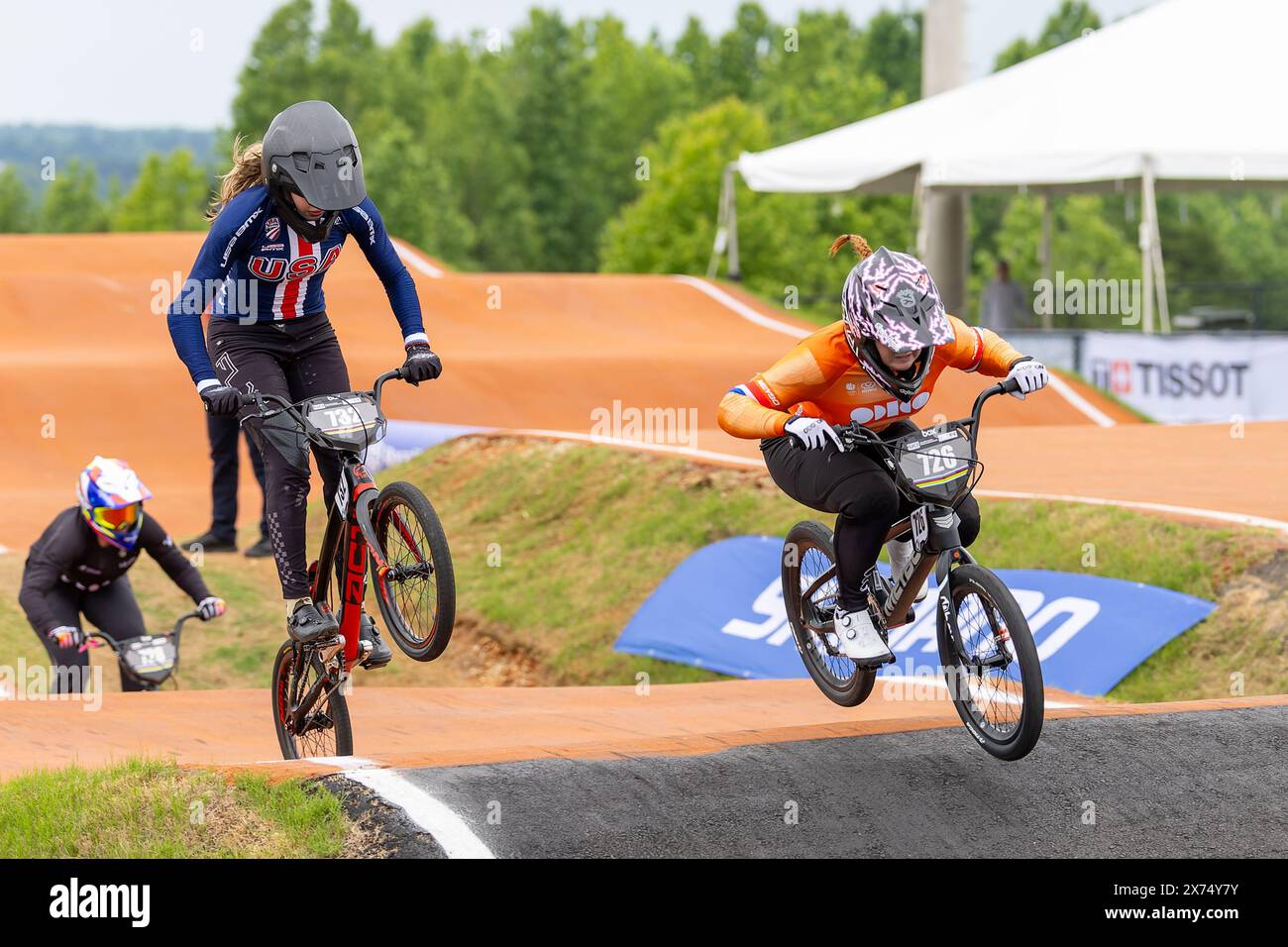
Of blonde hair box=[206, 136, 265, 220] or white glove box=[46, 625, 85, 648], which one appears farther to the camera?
white glove box=[46, 625, 85, 648]

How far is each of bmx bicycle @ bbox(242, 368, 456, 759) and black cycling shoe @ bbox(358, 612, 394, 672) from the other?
3cm

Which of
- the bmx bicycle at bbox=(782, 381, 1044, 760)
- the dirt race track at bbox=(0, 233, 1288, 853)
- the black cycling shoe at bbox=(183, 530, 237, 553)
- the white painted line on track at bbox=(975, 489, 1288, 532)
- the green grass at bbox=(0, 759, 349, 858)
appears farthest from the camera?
the black cycling shoe at bbox=(183, 530, 237, 553)

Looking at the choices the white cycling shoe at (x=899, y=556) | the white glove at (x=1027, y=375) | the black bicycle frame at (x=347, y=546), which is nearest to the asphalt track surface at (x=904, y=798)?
the white cycling shoe at (x=899, y=556)

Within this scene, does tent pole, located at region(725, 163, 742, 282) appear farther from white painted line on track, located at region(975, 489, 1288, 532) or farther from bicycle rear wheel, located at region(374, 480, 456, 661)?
bicycle rear wheel, located at region(374, 480, 456, 661)

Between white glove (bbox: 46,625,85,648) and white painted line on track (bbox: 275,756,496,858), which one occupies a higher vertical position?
white painted line on track (bbox: 275,756,496,858)

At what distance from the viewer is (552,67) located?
92.2 metres

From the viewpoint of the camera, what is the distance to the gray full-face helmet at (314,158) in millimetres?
6211

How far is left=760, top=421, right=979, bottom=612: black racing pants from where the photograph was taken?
20.9 feet

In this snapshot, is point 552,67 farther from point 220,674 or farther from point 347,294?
point 220,674

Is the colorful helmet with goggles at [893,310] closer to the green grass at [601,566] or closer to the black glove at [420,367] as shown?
the black glove at [420,367]

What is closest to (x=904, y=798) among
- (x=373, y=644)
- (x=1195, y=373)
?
(x=373, y=644)

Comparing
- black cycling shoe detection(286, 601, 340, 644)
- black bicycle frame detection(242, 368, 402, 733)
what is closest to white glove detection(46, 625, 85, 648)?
black bicycle frame detection(242, 368, 402, 733)

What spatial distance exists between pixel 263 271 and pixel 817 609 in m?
2.98

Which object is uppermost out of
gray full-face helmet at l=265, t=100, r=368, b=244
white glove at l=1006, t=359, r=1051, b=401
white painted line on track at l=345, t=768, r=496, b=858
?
gray full-face helmet at l=265, t=100, r=368, b=244
